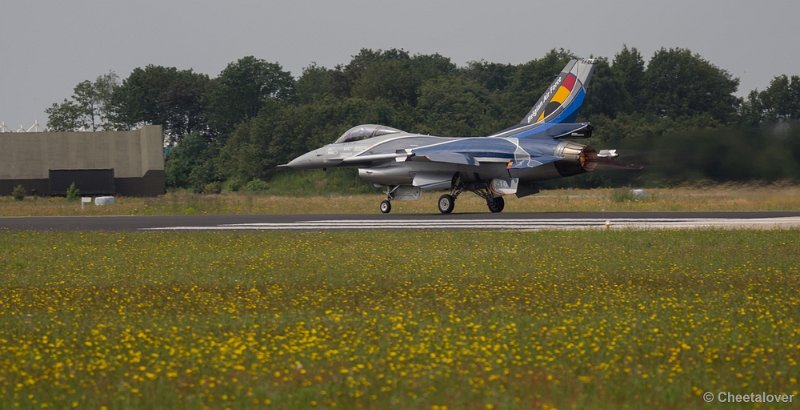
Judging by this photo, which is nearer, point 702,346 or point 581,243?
point 702,346

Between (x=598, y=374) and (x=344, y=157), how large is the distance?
29.1m

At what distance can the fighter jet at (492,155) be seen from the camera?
3212 cm

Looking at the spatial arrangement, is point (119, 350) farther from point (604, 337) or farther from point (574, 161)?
point (574, 161)

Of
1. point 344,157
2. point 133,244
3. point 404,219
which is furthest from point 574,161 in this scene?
point 133,244

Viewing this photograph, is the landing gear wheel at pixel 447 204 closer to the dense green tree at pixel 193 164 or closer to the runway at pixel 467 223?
the runway at pixel 467 223

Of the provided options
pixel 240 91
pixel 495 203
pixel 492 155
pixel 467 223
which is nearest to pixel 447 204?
pixel 495 203

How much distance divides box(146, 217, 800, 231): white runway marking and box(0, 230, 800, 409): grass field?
7030mm

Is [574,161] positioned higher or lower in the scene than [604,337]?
higher

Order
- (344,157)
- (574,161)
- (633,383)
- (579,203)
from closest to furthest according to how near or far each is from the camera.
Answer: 1. (633,383)
2. (574,161)
3. (344,157)
4. (579,203)

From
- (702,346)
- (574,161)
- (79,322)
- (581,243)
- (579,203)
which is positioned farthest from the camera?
(579,203)

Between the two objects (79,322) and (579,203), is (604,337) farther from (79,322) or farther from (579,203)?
(579,203)

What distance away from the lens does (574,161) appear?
31.5m

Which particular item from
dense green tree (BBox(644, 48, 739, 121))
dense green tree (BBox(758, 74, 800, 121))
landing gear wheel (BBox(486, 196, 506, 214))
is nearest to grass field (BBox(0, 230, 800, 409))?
landing gear wheel (BBox(486, 196, 506, 214))

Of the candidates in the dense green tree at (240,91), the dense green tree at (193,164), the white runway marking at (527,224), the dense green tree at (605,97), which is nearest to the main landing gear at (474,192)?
the white runway marking at (527,224)
